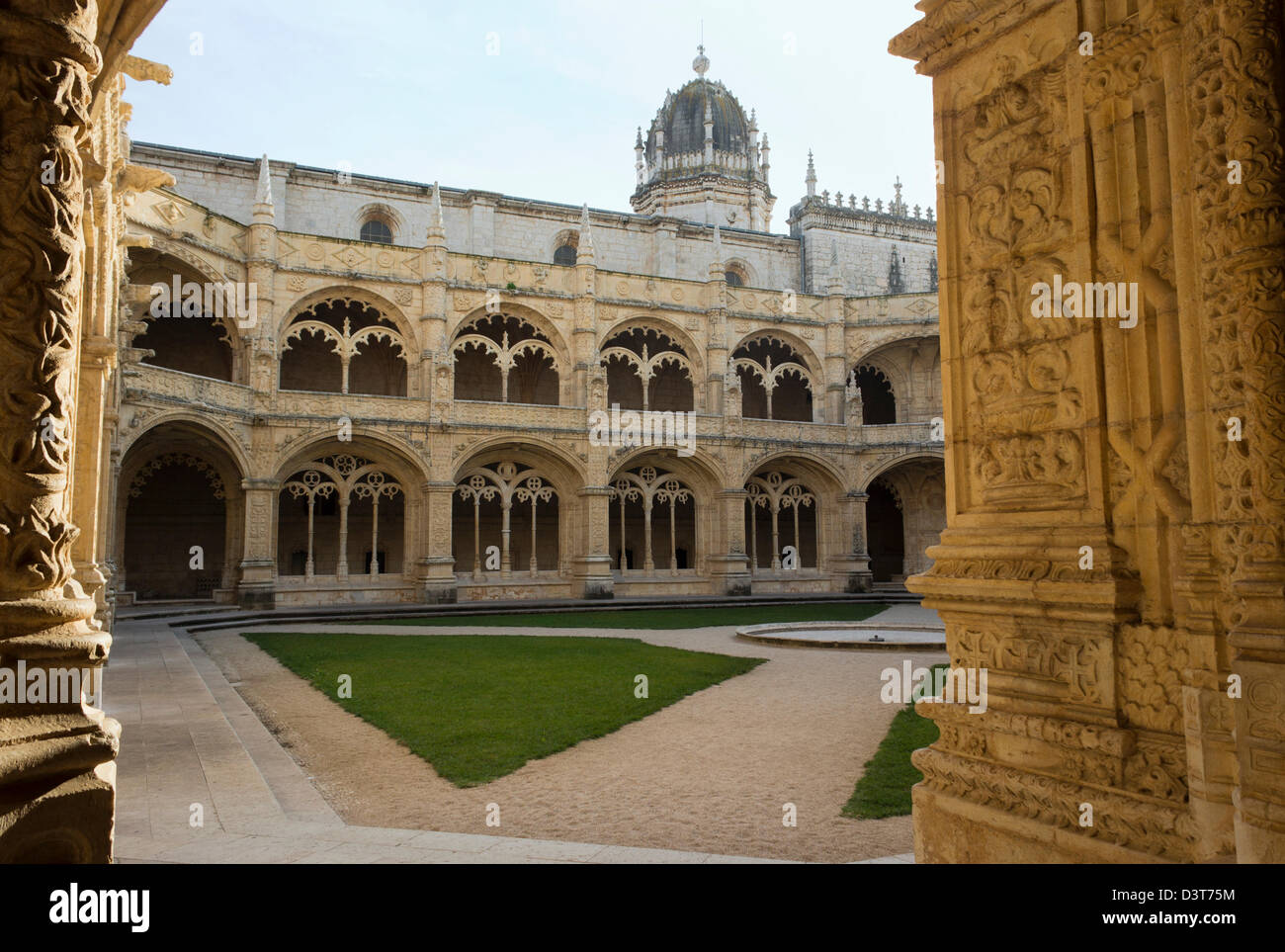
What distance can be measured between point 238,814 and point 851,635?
11.2 meters

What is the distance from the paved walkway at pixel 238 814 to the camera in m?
3.96

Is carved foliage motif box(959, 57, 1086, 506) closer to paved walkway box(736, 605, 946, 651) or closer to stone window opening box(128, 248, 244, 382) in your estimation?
paved walkway box(736, 605, 946, 651)

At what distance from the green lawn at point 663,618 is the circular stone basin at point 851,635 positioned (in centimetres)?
190

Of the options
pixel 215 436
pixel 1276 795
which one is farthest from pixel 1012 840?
pixel 215 436

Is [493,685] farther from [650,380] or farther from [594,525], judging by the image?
[650,380]

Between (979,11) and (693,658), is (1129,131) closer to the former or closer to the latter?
(979,11)

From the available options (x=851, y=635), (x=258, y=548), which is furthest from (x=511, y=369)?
(x=851, y=635)

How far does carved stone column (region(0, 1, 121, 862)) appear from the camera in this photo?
2.35 meters

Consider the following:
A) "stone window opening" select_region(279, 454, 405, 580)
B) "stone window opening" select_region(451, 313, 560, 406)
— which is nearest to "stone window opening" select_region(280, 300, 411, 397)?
"stone window opening" select_region(451, 313, 560, 406)

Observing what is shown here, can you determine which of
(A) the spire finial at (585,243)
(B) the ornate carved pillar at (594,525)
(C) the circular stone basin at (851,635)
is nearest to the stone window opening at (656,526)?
(B) the ornate carved pillar at (594,525)

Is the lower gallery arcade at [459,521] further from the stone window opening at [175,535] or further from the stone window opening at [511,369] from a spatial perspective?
the stone window opening at [511,369]

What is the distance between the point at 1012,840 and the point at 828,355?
25.1m

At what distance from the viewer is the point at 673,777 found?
5754mm

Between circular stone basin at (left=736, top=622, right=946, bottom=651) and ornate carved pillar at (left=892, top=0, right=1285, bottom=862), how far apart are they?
8.87 meters
